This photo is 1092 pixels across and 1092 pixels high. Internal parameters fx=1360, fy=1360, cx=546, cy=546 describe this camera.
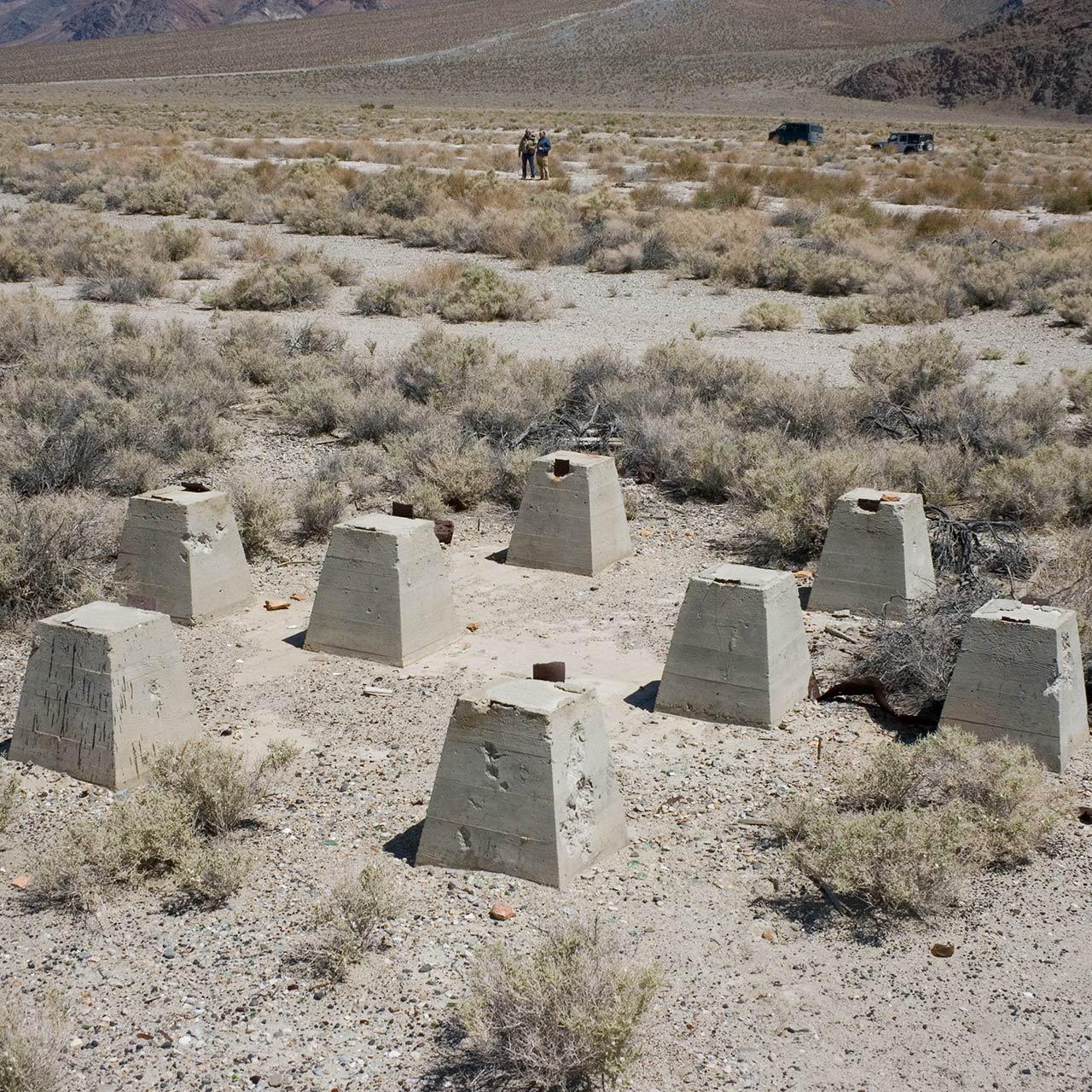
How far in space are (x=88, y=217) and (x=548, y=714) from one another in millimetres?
25177

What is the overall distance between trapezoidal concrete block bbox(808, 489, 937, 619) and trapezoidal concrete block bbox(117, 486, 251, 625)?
3.97 meters

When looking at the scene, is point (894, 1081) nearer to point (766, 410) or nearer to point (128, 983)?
point (128, 983)

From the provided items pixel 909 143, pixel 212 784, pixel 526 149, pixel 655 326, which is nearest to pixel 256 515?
pixel 212 784

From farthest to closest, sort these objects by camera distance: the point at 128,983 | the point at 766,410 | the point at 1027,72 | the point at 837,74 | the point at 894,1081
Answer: the point at 837,74
the point at 1027,72
the point at 766,410
the point at 128,983
the point at 894,1081

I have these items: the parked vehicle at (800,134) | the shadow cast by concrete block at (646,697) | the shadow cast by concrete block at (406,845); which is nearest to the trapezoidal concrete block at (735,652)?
the shadow cast by concrete block at (646,697)

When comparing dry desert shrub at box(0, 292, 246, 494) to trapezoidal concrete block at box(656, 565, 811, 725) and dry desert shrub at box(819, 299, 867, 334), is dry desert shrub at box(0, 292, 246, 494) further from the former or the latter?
dry desert shrub at box(819, 299, 867, 334)

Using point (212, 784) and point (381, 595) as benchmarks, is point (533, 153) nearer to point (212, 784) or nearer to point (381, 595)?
point (381, 595)

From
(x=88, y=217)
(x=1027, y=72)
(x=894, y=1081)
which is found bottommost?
(x=894, y=1081)

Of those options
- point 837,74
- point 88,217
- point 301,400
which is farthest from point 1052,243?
point 837,74

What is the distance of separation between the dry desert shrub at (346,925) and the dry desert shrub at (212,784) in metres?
0.85

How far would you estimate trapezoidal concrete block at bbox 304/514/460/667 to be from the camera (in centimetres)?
831

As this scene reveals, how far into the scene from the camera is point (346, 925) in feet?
16.7

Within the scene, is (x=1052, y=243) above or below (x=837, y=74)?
below

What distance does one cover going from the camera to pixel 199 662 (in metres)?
8.30
